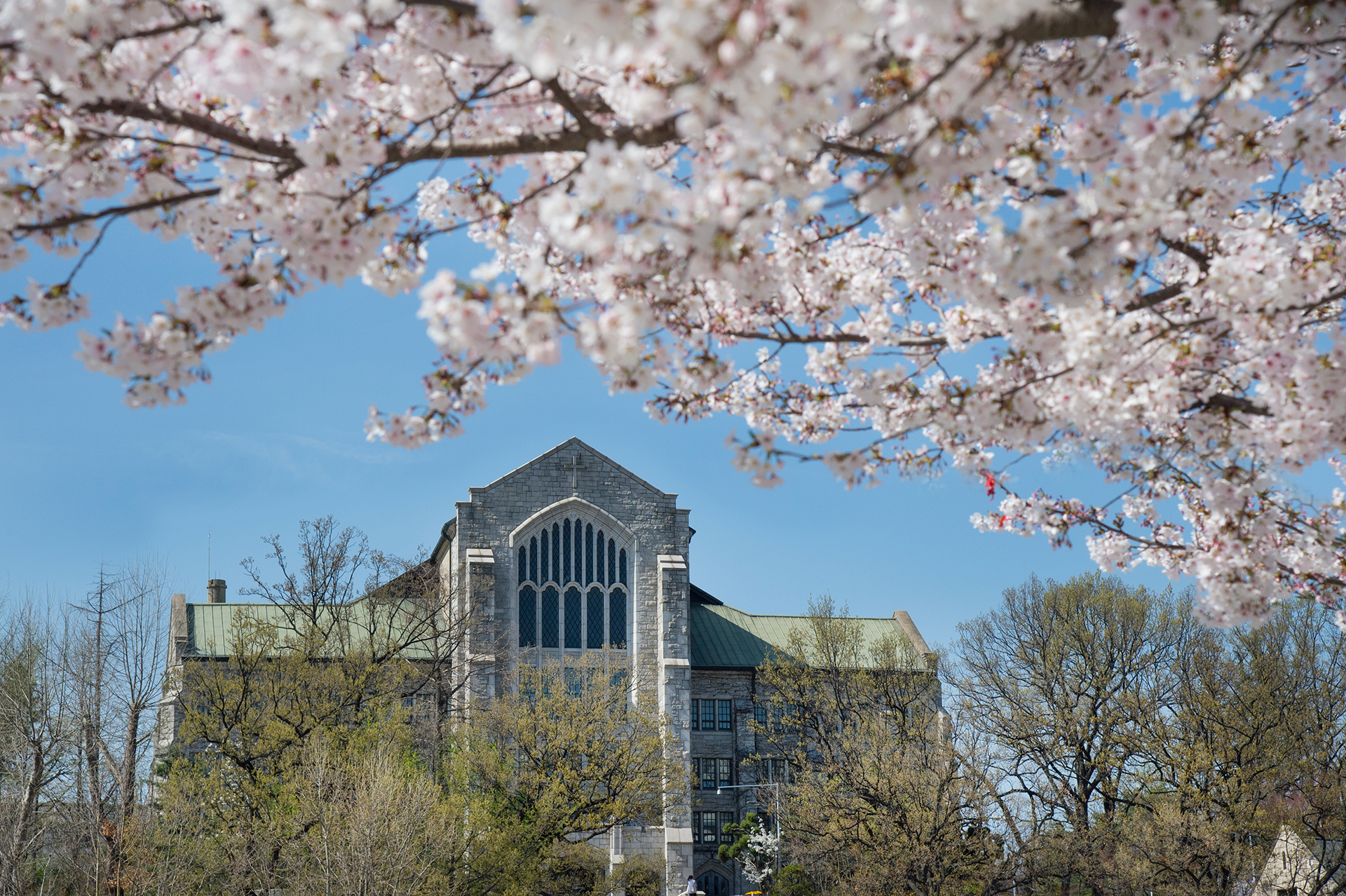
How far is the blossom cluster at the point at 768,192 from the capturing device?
448cm

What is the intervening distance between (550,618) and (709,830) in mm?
9582

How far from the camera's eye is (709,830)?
1551 inches

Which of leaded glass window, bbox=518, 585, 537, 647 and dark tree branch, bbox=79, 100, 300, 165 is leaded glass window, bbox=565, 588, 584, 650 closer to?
leaded glass window, bbox=518, 585, 537, 647

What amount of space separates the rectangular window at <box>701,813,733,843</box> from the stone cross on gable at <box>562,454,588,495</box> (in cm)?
1215

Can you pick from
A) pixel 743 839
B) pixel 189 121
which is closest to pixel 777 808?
pixel 743 839

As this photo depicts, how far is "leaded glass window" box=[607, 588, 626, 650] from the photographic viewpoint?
123 feet

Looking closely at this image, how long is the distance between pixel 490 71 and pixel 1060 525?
6.25 metres

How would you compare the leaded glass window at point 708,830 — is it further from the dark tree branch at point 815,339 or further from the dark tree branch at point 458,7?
the dark tree branch at point 458,7

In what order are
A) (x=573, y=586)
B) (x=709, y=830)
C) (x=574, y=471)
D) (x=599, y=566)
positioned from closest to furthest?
1. (x=573, y=586)
2. (x=599, y=566)
3. (x=574, y=471)
4. (x=709, y=830)

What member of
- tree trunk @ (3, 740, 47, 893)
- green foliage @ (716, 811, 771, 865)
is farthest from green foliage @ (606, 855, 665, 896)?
tree trunk @ (3, 740, 47, 893)

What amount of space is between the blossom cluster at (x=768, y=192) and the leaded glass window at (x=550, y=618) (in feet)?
96.7

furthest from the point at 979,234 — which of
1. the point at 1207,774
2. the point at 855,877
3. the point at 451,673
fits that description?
the point at 451,673

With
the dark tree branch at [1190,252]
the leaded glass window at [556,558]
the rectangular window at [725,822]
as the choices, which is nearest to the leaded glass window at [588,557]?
the leaded glass window at [556,558]

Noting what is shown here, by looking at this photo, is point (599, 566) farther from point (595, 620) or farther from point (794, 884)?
point (794, 884)
